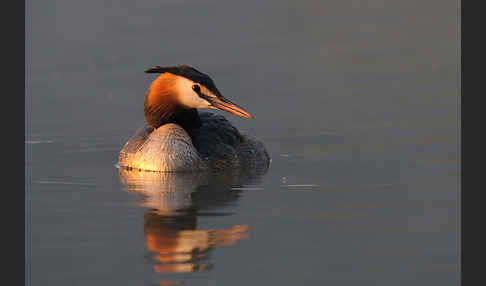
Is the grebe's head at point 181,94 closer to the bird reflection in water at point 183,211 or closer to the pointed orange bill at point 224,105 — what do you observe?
the pointed orange bill at point 224,105

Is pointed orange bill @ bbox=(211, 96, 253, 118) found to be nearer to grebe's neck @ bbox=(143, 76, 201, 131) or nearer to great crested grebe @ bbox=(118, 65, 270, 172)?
great crested grebe @ bbox=(118, 65, 270, 172)

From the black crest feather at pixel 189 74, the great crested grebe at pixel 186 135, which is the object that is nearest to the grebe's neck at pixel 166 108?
the great crested grebe at pixel 186 135

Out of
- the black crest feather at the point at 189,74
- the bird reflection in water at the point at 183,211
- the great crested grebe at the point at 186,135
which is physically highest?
the black crest feather at the point at 189,74

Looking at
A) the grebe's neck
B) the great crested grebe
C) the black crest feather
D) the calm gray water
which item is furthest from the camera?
the grebe's neck

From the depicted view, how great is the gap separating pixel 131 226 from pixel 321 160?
4.23 meters

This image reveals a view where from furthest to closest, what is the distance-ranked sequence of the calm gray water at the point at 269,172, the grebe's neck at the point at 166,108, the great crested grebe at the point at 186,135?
the grebe's neck at the point at 166,108
the great crested grebe at the point at 186,135
the calm gray water at the point at 269,172

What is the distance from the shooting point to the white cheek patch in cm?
1452

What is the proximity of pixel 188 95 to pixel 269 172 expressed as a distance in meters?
1.45

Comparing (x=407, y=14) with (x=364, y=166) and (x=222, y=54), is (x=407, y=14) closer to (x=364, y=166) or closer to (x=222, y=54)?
(x=222, y=54)

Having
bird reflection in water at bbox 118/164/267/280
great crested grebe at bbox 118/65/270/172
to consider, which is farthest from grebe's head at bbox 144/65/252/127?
bird reflection in water at bbox 118/164/267/280

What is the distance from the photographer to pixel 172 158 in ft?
47.0

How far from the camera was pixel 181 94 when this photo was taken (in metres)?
14.6

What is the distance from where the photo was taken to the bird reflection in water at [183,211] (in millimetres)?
9781

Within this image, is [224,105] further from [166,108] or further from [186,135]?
[166,108]
